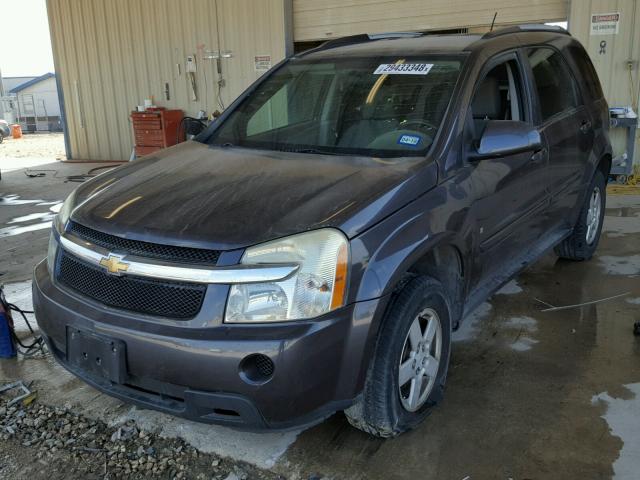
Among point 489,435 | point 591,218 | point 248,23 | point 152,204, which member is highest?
point 248,23

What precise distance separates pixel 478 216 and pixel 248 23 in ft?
26.8

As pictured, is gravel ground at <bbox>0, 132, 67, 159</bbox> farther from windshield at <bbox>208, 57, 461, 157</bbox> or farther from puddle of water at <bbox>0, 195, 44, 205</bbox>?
windshield at <bbox>208, 57, 461, 157</bbox>

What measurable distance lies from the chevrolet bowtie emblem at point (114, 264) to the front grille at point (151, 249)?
37 mm

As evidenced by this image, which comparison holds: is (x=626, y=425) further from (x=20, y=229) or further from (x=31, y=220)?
(x=31, y=220)

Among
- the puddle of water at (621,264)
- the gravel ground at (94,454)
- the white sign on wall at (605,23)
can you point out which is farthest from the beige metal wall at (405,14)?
the gravel ground at (94,454)

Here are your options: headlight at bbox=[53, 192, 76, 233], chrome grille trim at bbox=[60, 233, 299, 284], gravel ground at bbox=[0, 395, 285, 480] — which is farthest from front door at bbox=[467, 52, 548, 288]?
headlight at bbox=[53, 192, 76, 233]

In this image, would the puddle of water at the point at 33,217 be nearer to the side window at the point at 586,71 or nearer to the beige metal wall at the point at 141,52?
the beige metal wall at the point at 141,52

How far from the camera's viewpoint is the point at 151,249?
2258mm

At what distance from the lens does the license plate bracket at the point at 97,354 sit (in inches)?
87.6

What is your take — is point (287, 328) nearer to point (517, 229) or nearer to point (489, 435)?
point (489, 435)

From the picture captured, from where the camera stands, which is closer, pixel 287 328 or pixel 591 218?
pixel 287 328

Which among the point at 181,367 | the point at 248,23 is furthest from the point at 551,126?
the point at 248,23

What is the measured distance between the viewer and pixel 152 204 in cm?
250

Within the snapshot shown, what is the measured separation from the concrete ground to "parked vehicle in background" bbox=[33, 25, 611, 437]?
6.6 inches
